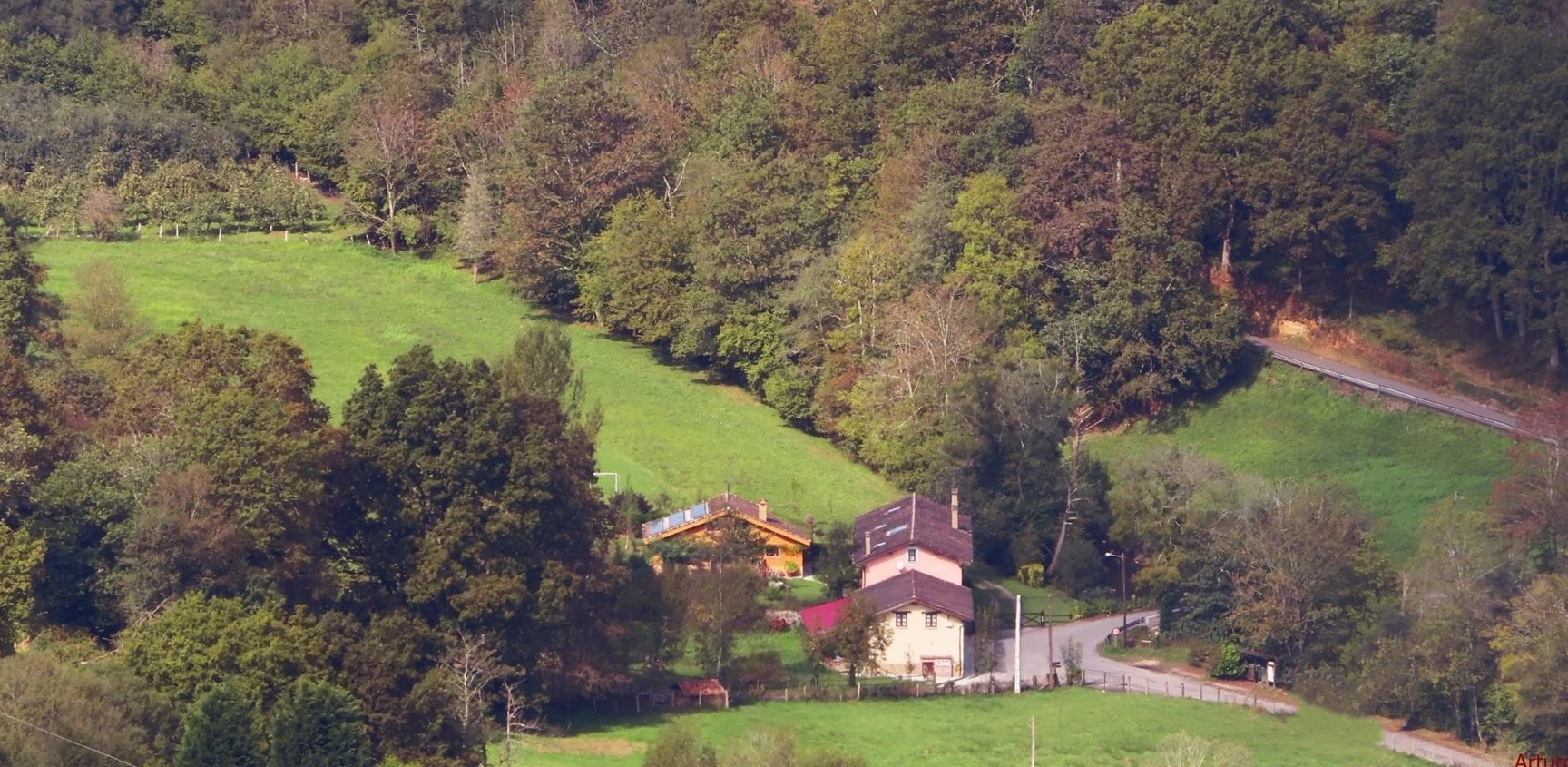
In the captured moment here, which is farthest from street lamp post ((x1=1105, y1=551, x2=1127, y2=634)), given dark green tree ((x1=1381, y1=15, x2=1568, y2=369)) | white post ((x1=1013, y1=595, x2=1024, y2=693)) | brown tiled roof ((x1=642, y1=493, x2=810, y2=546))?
dark green tree ((x1=1381, y1=15, x2=1568, y2=369))

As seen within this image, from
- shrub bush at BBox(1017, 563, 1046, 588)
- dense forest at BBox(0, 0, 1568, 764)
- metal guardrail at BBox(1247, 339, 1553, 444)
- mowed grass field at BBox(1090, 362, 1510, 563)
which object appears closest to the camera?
dense forest at BBox(0, 0, 1568, 764)

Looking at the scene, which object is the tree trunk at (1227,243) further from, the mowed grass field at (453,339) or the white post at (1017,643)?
the white post at (1017,643)

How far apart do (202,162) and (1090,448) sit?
3544 cm

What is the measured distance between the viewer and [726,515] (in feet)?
206

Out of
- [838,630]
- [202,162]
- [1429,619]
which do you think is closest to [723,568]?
[838,630]

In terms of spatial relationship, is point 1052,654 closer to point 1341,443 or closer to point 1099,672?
point 1099,672

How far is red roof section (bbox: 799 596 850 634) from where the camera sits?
5788cm

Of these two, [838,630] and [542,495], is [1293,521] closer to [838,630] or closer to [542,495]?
[838,630]

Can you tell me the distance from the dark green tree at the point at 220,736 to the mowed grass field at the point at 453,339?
24204 millimetres

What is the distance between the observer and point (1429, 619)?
54.8 m

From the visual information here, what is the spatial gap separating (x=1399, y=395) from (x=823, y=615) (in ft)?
65.7

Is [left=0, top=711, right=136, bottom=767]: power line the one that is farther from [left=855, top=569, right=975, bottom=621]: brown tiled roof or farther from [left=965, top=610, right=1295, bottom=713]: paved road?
[left=965, top=610, right=1295, bottom=713]: paved road

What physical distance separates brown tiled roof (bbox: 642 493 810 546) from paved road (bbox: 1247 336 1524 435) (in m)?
17.0

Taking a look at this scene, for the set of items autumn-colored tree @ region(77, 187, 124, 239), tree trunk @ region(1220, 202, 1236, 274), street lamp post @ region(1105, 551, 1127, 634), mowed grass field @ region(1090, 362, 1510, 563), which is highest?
autumn-colored tree @ region(77, 187, 124, 239)
